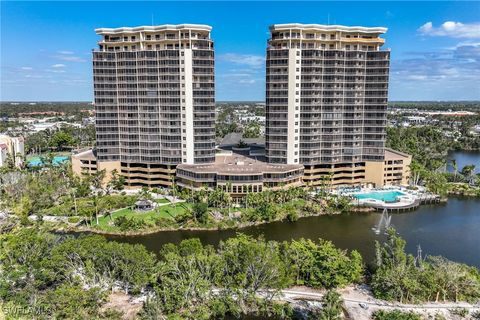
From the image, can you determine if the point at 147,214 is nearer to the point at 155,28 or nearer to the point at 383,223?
the point at 155,28

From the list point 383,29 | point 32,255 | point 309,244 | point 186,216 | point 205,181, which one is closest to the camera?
point 32,255

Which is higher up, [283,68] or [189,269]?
[283,68]

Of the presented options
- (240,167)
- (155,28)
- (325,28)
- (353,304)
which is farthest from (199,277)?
(325,28)

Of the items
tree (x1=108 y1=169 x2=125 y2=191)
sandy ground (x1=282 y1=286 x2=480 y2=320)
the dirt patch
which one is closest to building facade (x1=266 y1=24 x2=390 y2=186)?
tree (x1=108 y1=169 x2=125 y2=191)

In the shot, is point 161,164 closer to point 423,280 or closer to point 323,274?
point 323,274

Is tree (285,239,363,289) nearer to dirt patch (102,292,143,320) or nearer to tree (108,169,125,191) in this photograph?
dirt patch (102,292,143,320)

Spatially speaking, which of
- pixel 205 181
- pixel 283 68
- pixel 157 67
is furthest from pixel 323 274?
pixel 157 67
